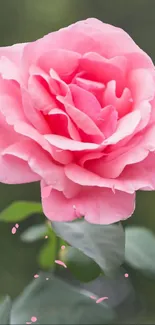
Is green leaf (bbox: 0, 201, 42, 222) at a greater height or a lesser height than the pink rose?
lesser

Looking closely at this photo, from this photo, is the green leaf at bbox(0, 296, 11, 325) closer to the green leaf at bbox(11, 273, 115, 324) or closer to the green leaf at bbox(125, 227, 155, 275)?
the green leaf at bbox(11, 273, 115, 324)

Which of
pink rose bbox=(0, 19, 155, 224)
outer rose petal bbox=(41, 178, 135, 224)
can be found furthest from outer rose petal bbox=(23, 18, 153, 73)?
outer rose petal bbox=(41, 178, 135, 224)

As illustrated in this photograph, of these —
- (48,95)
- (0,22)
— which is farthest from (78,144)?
(0,22)

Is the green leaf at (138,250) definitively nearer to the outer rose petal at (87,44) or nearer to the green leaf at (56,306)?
the green leaf at (56,306)

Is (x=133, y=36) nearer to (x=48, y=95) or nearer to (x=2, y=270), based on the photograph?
(x=48, y=95)

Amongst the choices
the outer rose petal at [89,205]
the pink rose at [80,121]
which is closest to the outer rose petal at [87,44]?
the pink rose at [80,121]

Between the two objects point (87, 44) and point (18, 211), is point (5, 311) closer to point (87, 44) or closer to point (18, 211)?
point (18, 211)
